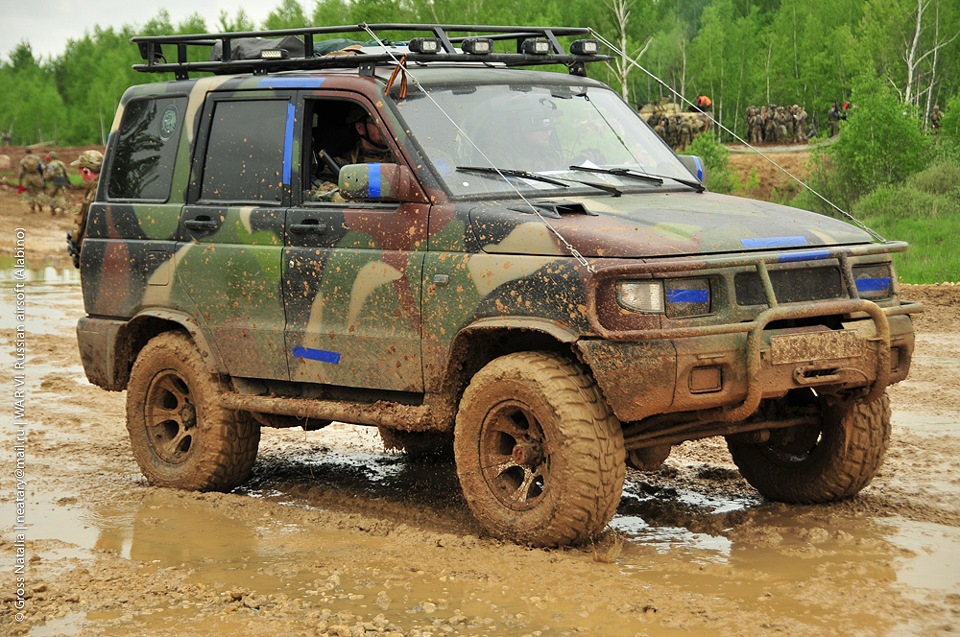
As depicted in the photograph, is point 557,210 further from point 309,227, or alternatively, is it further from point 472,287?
point 309,227

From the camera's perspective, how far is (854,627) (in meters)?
4.93

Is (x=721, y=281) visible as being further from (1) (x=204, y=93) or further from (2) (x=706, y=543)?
(1) (x=204, y=93)

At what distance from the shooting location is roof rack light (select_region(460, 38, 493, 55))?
7.08 m

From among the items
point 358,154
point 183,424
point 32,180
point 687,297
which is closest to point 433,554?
point 687,297

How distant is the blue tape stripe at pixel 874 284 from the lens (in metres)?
6.21

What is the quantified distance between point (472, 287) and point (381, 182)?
0.66m

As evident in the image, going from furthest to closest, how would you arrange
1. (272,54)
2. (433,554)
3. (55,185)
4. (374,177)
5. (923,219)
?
(55,185) < (923,219) < (272,54) < (374,177) < (433,554)

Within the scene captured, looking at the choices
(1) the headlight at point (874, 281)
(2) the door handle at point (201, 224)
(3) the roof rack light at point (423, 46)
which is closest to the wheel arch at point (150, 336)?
(2) the door handle at point (201, 224)

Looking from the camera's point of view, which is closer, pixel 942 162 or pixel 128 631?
pixel 128 631

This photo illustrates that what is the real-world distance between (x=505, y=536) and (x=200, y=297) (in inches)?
89.7

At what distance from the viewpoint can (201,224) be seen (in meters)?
7.32

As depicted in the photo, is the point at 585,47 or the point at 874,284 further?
the point at 585,47

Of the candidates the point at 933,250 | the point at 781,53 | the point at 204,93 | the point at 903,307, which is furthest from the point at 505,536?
the point at 781,53

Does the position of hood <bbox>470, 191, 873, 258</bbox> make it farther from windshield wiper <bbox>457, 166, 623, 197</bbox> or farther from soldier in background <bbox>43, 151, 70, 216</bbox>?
soldier in background <bbox>43, 151, 70, 216</bbox>
